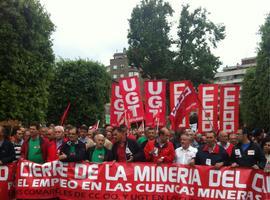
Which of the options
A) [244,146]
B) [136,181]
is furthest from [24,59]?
[244,146]

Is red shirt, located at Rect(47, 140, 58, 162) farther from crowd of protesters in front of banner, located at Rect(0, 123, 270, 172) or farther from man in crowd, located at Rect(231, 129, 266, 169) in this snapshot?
man in crowd, located at Rect(231, 129, 266, 169)

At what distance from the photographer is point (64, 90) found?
148 ft

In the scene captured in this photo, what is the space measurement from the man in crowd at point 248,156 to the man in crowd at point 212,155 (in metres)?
0.20

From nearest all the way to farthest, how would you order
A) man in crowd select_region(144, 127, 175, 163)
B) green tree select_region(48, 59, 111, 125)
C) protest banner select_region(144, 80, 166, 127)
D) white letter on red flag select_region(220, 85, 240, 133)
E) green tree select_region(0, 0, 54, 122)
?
man in crowd select_region(144, 127, 175, 163) < white letter on red flag select_region(220, 85, 240, 133) < protest banner select_region(144, 80, 166, 127) < green tree select_region(0, 0, 54, 122) < green tree select_region(48, 59, 111, 125)

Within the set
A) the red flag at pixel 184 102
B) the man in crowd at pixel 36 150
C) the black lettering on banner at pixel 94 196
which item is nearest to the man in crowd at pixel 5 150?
the man in crowd at pixel 36 150

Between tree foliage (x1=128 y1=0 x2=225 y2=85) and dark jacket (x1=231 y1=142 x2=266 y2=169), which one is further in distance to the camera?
tree foliage (x1=128 y1=0 x2=225 y2=85)

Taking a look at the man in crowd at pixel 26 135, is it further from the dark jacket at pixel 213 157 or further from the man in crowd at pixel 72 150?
the dark jacket at pixel 213 157

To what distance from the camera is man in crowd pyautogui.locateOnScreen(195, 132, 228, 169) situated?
905 cm

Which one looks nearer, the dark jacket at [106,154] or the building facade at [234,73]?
the dark jacket at [106,154]

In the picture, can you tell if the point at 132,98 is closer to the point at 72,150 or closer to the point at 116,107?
the point at 116,107

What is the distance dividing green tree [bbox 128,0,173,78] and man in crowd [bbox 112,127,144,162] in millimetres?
36727

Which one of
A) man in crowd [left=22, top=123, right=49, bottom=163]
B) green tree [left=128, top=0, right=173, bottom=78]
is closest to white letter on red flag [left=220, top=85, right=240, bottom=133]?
man in crowd [left=22, top=123, right=49, bottom=163]

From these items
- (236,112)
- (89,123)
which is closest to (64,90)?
(89,123)

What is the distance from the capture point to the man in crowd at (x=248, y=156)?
29.1 feet
